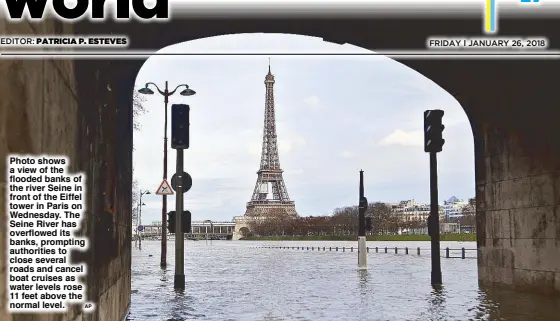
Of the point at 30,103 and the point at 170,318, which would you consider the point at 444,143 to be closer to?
the point at 170,318

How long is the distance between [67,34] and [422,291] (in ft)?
45.9

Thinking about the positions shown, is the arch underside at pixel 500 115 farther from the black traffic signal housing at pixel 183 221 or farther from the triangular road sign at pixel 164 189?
the triangular road sign at pixel 164 189

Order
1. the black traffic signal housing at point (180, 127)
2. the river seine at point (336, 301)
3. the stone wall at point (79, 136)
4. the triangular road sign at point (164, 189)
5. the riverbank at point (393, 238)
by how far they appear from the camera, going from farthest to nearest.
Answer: the riverbank at point (393, 238) → the triangular road sign at point (164, 189) → the black traffic signal housing at point (180, 127) → the river seine at point (336, 301) → the stone wall at point (79, 136)

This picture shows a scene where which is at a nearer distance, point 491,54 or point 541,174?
point 491,54

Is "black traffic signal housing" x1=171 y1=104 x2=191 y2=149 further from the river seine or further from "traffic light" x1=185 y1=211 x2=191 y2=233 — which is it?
the river seine

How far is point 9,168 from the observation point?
140 inches

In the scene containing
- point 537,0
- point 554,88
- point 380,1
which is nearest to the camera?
point 380,1

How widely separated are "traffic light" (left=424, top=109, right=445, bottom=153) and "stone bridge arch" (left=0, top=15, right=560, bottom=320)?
1027 millimetres

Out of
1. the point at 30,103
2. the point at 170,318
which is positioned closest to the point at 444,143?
the point at 170,318

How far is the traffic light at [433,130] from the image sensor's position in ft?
54.8

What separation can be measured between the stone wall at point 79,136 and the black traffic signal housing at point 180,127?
4.99m

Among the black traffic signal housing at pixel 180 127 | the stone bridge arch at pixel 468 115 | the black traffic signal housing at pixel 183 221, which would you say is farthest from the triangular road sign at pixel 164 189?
the stone bridge arch at pixel 468 115

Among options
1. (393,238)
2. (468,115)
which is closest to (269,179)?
(393,238)

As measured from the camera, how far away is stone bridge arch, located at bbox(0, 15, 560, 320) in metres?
6.50
